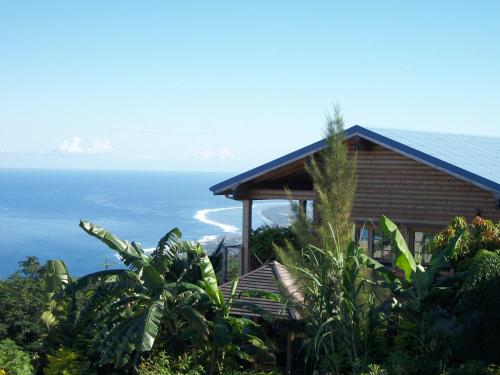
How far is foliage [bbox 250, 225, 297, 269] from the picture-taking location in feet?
60.3

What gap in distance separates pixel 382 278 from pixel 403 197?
15.7ft

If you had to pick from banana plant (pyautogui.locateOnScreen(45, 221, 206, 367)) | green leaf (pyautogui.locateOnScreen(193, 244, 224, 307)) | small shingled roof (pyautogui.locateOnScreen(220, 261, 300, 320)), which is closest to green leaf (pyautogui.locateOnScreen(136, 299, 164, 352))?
banana plant (pyautogui.locateOnScreen(45, 221, 206, 367))

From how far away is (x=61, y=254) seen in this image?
8725cm

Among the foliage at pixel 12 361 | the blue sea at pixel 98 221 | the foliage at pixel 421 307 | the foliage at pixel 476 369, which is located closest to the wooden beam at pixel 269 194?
the foliage at pixel 421 307

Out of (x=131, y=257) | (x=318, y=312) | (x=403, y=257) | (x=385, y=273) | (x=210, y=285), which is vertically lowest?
(x=318, y=312)

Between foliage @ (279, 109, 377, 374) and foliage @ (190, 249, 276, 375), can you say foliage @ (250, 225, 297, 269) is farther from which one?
foliage @ (279, 109, 377, 374)

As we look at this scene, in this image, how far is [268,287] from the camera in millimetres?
14078

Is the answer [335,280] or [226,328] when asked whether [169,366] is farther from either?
[335,280]

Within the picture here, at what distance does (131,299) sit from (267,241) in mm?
5956

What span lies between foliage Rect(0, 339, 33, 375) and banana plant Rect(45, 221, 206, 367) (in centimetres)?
115

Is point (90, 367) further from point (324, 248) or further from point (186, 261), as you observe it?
point (324, 248)

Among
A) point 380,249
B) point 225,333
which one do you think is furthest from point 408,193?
point 225,333

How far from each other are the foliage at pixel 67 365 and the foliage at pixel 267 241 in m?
6.16

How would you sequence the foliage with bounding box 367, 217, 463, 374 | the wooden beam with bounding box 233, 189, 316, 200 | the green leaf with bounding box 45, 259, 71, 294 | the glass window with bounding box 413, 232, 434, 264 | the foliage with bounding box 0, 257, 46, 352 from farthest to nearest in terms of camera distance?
the wooden beam with bounding box 233, 189, 316, 200
the glass window with bounding box 413, 232, 434, 264
the green leaf with bounding box 45, 259, 71, 294
the foliage with bounding box 0, 257, 46, 352
the foliage with bounding box 367, 217, 463, 374
